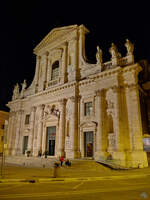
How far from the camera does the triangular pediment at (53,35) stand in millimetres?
25266

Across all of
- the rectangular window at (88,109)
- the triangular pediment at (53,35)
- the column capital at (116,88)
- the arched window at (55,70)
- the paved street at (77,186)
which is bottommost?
the paved street at (77,186)

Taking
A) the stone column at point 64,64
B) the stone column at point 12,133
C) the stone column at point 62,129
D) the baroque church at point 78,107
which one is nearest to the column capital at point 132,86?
the baroque church at point 78,107

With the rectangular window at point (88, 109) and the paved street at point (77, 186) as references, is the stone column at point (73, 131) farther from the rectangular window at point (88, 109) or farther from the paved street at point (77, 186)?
the paved street at point (77, 186)

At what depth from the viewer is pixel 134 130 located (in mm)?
16453

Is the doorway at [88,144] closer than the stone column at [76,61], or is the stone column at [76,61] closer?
the doorway at [88,144]

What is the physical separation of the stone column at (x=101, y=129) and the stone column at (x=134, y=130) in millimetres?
2553

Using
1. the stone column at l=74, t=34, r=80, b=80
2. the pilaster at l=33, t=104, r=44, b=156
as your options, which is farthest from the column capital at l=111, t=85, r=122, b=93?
the pilaster at l=33, t=104, r=44, b=156

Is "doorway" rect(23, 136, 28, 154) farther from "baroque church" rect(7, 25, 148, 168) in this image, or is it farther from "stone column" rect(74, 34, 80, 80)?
"stone column" rect(74, 34, 80, 80)

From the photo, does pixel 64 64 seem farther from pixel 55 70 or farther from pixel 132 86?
pixel 132 86

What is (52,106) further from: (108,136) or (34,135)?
(108,136)

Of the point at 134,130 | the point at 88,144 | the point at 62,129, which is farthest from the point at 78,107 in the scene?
the point at 134,130

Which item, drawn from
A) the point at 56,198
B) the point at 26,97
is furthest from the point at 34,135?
the point at 56,198

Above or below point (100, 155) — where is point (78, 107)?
above

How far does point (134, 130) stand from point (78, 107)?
7292 millimetres
